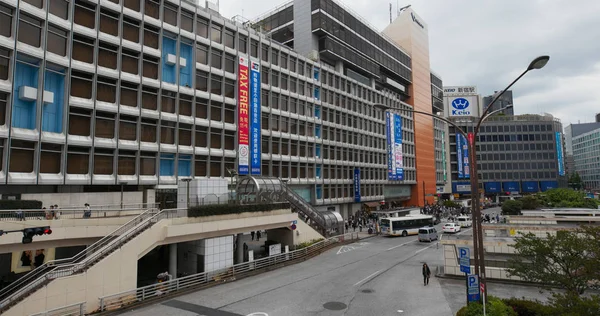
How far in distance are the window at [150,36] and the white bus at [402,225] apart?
33607 mm

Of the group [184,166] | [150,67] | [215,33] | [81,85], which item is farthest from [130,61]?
[215,33]

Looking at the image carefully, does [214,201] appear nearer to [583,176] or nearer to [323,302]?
[323,302]

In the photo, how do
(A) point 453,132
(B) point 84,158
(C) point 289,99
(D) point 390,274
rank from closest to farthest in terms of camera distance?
(D) point 390,274, (B) point 84,158, (C) point 289,99, (A) point 453,132

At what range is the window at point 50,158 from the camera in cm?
2739

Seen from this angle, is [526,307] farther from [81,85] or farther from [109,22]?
[109,22]

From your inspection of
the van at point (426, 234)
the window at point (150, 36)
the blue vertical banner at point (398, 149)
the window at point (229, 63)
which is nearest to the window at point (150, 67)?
the window at point (150, 36)

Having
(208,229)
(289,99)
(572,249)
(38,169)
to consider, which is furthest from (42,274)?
(289,99)

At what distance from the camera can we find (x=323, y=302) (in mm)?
19484

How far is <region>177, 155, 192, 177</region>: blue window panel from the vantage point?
36.4 m

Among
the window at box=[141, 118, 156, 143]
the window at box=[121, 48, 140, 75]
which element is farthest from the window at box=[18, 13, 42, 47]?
the window at box=[141, 118, 156, 143]

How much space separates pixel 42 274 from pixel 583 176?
661 ft

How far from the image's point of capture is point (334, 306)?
18781mm

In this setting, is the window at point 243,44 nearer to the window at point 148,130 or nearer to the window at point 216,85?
the window at point 216,85

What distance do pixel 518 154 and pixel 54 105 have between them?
12855cm
